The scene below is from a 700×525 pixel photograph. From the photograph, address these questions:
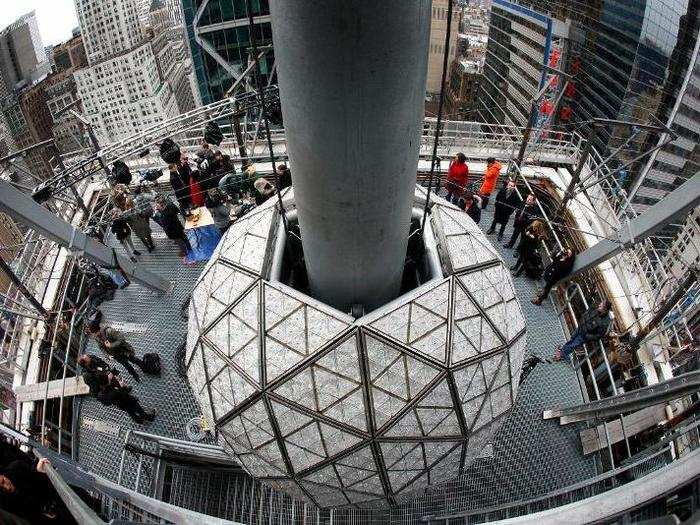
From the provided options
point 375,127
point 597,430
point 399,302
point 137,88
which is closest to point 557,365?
point 597,430

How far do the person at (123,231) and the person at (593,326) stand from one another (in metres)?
10.5

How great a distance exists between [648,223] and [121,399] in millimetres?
10810

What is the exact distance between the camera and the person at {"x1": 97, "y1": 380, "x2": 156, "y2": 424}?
8.71m

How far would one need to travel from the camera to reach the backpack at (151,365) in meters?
10.1

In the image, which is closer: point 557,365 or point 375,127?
point 375,127

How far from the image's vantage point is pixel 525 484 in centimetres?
882

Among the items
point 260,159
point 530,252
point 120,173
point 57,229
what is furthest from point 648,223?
point 120,173

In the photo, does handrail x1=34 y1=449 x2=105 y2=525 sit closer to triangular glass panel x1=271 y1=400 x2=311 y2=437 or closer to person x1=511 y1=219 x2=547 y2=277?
triangular glass panel x1=271 y1=400 x2=311 y2=437

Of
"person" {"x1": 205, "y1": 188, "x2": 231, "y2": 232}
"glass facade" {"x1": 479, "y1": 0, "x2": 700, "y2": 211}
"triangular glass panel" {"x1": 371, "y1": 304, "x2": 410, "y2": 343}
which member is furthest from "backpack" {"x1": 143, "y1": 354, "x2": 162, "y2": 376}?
"glass facade" {"x1": 479, "y1": 0, "x2": 700, "y2": 211}

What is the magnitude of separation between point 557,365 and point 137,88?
404ft

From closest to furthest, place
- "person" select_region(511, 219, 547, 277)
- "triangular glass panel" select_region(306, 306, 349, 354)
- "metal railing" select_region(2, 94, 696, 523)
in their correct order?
"triangular glass panel" select_region(306, 306, 349, 354) → "metal railing" select_region(2, 94, 696, 523) → "person" select_region(511, 219, 547, 277)

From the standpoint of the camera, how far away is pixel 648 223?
9555 mm

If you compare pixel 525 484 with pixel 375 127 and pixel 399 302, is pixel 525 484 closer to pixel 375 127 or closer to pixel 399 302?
pixel 399 302

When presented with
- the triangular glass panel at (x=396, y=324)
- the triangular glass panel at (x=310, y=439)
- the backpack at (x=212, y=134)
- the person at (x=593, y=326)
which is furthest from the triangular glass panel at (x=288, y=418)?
the backpack at (x=212, y=134)
